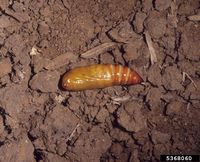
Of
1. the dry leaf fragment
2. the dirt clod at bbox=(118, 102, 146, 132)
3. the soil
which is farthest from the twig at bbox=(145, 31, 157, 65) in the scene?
the dirt clod at bbox=(118, 102, 146, 132)

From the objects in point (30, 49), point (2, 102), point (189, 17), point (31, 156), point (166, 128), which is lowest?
point (31, 156)

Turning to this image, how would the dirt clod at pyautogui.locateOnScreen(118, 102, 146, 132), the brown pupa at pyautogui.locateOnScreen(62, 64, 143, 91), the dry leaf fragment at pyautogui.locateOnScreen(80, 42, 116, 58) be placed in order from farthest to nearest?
the dry leaf fragment at pyautogui.locateOnScreen(80, 42, 116, 58)
the brown pupa at pyautogui.locateOnScreen(62, 64, 143, 91)
the dirt clod at pyautogui.locateOnScreen(118, 102, 146, 132)

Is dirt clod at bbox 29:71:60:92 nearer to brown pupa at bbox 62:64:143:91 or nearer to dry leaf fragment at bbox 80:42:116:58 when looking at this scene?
brown pupa at bbox 62:64:143:91

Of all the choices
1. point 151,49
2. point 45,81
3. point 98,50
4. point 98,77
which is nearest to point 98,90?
point 98,77

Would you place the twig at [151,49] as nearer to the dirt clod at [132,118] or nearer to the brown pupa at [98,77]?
the brown pupa at [98,77]

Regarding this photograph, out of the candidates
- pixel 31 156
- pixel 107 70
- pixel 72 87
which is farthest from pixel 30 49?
pixel 31 156

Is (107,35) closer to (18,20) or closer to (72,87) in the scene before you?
(72,87)

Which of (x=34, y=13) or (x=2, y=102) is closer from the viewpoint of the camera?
(x=2, y=102)
